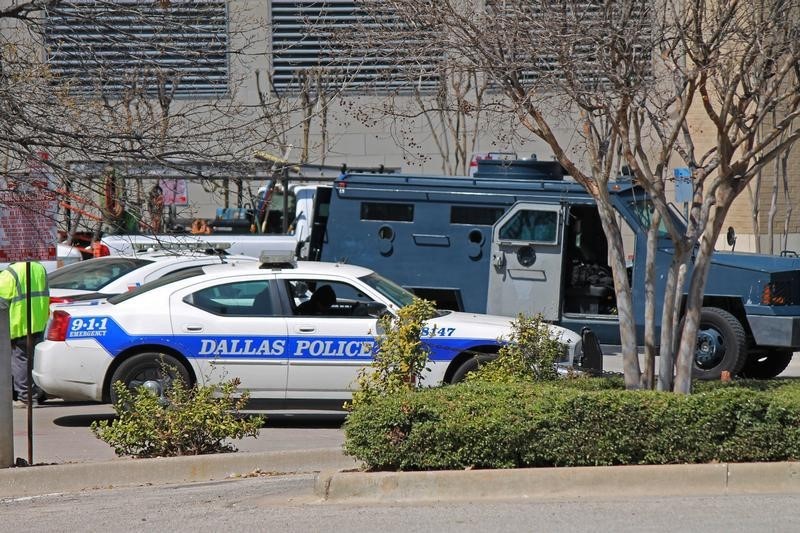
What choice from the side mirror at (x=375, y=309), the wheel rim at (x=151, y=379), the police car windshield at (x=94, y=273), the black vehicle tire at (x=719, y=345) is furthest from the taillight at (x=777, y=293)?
the police car windshield at (x=94, y=273)

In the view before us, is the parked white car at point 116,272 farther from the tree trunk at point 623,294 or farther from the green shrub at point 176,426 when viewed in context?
the tree trunk at point 623,294

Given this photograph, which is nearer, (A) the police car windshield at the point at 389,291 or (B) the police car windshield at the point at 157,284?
(A) the police car windshield at the point at 389,291

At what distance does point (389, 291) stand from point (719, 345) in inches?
177

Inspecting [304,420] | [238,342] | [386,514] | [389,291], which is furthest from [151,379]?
[386,514]

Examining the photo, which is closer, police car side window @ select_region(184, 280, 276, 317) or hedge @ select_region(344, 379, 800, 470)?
hedge @ select_region(344, 379, 800, 470)

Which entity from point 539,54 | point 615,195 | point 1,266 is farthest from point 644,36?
point 1,266

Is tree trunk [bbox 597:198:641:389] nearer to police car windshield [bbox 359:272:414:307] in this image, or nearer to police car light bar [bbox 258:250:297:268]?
police car windshield [bbox 359:272:414:307]

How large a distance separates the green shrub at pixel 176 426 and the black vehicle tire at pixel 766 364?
7.98 metres

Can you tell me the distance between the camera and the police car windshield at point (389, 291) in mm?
10945

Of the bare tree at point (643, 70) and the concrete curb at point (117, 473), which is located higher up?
the bare tree at point (643, 70)

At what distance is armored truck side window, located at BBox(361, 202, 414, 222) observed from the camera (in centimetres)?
1481

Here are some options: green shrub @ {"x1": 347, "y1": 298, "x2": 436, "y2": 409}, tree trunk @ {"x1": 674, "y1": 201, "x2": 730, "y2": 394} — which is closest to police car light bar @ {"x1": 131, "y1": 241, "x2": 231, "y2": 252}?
green shrub @ {"x1": 347, "y1": 298, "x2": 436, "y2": 409}

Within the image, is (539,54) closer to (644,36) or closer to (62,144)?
(644,36)

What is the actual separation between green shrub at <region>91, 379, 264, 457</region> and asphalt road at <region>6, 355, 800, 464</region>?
3.69ft
